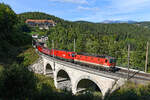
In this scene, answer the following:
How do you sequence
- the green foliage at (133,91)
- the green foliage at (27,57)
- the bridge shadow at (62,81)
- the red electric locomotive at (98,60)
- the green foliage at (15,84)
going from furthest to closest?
the green foliage at (27,57) < the bridge shadow at (62,81) < the red electric locomotive at (98,60) < the green foliage at (133,91) < the green foliage at (15,84)

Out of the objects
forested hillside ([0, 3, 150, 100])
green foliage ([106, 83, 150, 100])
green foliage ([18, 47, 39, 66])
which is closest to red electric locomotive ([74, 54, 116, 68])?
forested hillside ([0, 3, 150, 100])

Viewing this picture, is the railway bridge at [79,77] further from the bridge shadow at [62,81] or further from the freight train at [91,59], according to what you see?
the freight train at [91,59]

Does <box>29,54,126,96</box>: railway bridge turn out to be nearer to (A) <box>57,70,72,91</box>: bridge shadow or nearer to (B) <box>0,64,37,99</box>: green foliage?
(A) <box>57,70,72,91</box>: bridge shadow

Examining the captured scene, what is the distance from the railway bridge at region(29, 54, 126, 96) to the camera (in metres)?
17.6

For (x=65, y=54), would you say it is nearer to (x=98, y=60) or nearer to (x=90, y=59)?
(x=90, y=59)

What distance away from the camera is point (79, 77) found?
23312 mm

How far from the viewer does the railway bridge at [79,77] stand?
17.6 m

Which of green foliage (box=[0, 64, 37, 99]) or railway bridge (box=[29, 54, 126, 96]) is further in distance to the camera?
railway bridge (box=[29, 54, 126, 96])

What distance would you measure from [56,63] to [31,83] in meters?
18.1

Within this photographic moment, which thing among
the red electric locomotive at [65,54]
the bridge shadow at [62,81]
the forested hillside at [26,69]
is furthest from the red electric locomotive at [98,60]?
the bridge shadow at [62,81]

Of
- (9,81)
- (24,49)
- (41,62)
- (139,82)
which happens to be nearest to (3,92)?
(9,81)

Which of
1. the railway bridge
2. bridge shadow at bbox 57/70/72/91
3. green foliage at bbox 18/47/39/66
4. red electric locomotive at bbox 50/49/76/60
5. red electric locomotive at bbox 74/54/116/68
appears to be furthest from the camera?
green foliage at bbox 18/47/39/66

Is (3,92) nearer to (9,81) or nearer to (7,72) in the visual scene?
(9,81)

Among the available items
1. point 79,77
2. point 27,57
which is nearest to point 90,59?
point 79,77
